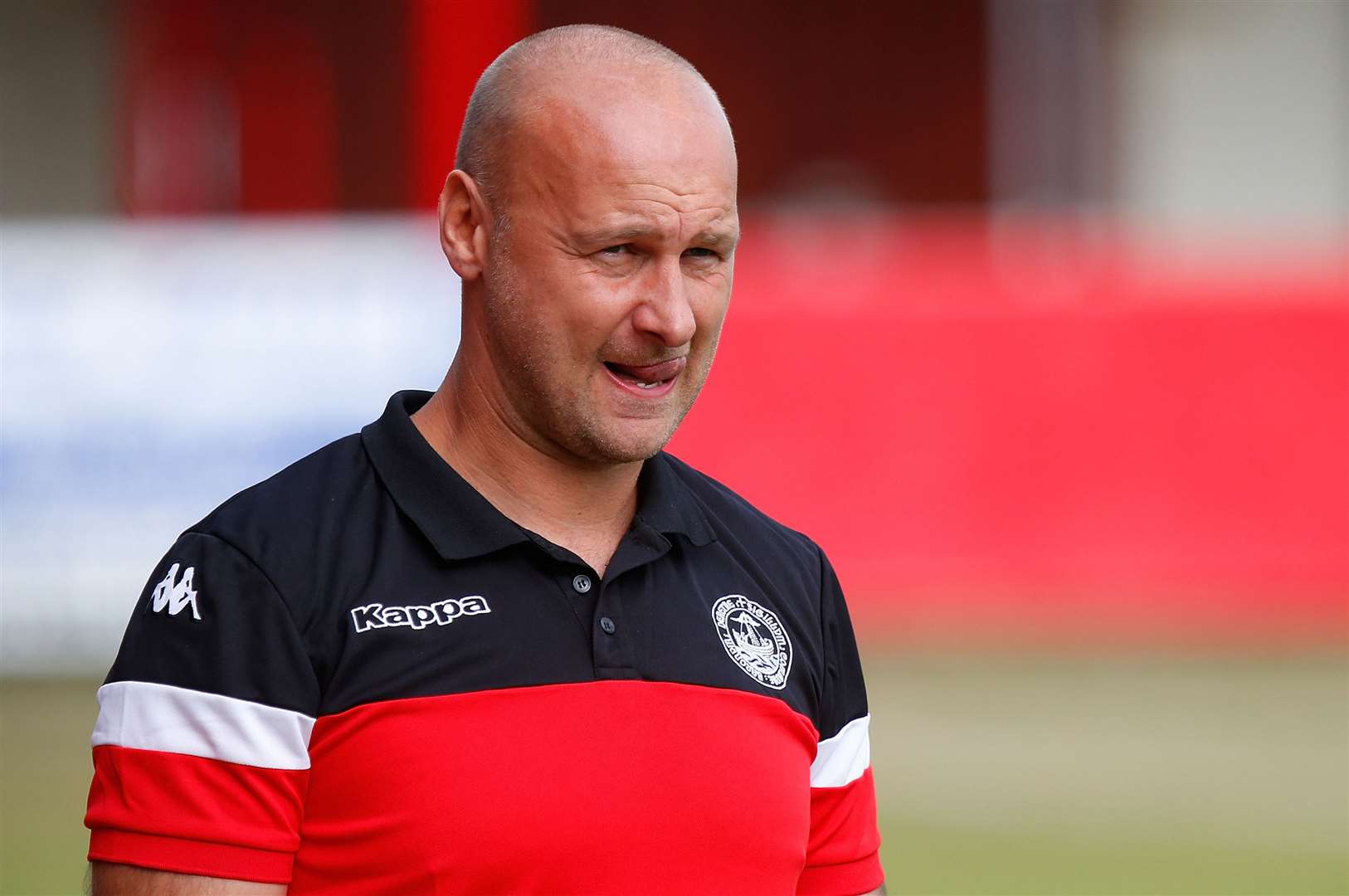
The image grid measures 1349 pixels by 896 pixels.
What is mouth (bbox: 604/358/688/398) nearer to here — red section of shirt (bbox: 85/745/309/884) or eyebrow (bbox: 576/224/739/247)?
eyebrow (bbox: 576/224/739/247)

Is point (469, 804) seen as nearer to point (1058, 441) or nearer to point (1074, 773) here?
point (1074, 773)

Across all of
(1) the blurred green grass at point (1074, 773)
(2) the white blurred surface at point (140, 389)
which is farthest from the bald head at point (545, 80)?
(2) the white blurred surface at point (140, 389)

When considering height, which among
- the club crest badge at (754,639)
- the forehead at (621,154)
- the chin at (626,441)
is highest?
the forehead at (621,154)

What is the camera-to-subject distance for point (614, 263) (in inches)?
84.7

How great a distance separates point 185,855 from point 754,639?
0.73 metres

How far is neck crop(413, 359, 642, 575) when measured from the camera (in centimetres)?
225

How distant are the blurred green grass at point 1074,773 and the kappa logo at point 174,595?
151 inches

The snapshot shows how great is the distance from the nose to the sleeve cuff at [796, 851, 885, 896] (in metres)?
0.72

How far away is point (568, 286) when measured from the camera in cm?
215

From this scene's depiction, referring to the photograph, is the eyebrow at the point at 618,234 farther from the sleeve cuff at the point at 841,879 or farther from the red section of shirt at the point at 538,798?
the sleeve cuff at the point at 841,879

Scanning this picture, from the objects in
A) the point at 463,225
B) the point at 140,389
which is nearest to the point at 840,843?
the point at 463,225

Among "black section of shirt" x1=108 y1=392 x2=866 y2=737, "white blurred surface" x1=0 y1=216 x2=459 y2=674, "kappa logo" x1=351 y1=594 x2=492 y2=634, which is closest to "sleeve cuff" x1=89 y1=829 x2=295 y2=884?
"black section of shirt" x1=108 y1=392 x2=866 y2=737

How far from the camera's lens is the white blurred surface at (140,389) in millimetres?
8352

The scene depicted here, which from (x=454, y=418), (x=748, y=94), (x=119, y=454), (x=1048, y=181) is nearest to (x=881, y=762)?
(x=119, y=454)
